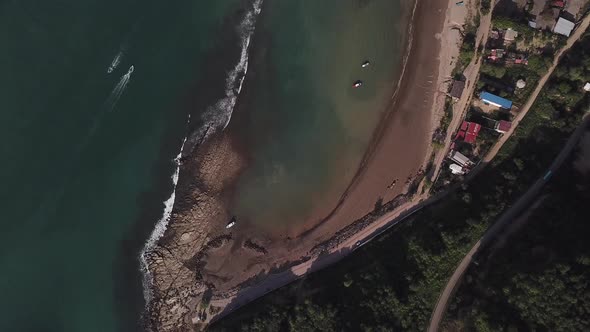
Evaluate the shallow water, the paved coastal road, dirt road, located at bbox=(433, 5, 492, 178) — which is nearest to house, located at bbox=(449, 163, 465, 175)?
dirt road, located at bbox=(433, 5, 492, 178)

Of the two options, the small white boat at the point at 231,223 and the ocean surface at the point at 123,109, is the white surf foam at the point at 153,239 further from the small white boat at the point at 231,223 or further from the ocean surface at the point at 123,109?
the small white boat at the point at 231,223

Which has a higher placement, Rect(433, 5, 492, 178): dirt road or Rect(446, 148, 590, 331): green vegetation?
Rect(433, 5, 492, 178): dirt road

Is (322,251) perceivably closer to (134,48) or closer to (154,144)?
(154,144)

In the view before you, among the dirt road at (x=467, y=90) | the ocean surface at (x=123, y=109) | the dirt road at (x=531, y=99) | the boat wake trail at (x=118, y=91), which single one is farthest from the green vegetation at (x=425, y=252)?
the boat wake trail at (x=118, y=91)

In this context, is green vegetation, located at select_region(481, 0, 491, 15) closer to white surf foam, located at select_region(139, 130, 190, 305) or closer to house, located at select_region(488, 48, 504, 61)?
house, located at select_region(488, 48, 504, 61)

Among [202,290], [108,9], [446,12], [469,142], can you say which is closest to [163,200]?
[202,290]

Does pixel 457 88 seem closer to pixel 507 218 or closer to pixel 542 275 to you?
pixel 507 218

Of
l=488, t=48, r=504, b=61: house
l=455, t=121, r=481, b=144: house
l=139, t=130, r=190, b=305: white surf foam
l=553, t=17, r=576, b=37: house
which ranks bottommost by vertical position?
l=139, t=130, r=190, b=305: white surf foam

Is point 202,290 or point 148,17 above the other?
point 148,17
